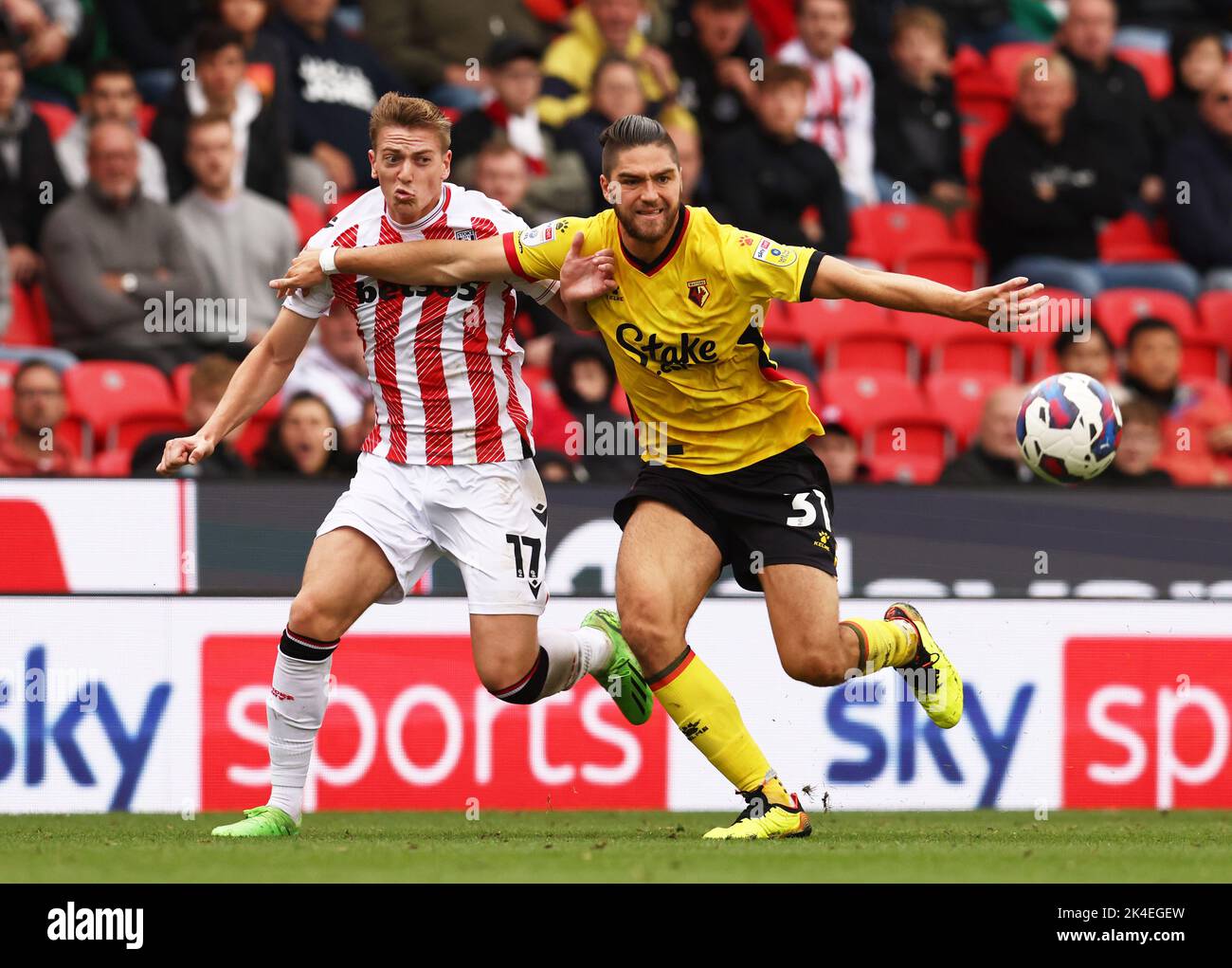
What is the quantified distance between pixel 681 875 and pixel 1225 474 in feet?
23.8

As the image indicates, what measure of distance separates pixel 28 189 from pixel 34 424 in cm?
180

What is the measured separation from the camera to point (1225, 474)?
464 inches

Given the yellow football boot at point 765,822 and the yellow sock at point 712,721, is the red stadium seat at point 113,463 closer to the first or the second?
the yellow sock at point 712,721

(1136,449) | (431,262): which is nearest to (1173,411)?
(1136,449)

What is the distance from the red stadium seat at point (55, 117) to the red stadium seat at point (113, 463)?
7.25 feet

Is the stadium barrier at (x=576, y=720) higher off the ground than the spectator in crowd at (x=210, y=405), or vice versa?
the spectator in crowd at (x=210, y=405)

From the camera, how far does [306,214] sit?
39.5ft

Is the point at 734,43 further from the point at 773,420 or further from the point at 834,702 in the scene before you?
the point at 773,420

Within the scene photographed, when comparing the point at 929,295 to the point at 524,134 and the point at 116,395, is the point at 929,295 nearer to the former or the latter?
the point at 116,395

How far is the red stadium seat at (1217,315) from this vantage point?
12.8 metres

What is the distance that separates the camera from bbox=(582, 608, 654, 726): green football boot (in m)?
7.64

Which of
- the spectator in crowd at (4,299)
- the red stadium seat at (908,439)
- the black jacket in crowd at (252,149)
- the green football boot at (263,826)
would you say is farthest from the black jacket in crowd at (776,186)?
the green football boot at (263,826)

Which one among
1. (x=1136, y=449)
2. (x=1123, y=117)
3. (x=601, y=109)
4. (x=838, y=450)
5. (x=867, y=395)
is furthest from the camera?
(x=1123, y=117)

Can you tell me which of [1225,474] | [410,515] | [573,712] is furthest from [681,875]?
[1225,474]
